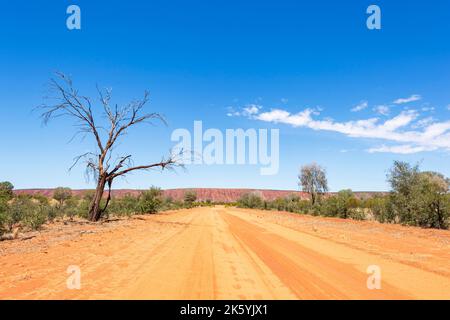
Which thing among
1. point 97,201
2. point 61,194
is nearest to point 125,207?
point 97,201

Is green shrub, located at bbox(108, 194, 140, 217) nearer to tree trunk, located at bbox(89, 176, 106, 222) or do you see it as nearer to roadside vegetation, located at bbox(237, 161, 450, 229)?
tree trunk, located at bbox(89, 176, 106, 222)

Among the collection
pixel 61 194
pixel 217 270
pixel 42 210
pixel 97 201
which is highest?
pixel 97 201

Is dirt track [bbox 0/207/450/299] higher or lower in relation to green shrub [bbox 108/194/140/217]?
higher

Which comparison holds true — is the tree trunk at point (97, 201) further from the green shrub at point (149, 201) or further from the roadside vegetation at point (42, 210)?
the green shrub at point (149, 201)

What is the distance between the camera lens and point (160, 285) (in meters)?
5.27

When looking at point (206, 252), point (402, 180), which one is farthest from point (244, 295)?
point (402, 180)

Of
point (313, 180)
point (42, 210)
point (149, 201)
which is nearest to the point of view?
point (42, 210)

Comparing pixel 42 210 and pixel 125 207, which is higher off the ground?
pixel 42 210

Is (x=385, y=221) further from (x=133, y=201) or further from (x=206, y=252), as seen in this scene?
(x=133, y=201)

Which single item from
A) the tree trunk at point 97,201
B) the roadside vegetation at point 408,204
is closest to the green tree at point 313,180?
the roadside vegetation at point 408,204

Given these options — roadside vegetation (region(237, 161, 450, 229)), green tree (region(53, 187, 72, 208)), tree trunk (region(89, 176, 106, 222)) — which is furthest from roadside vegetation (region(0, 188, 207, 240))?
green tree (region(53, 187, 72, 208))

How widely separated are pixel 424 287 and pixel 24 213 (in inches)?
728

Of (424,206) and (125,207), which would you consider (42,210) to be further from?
(424,206)
